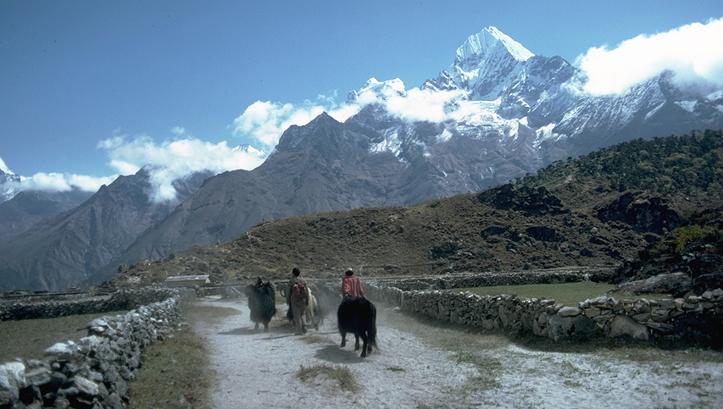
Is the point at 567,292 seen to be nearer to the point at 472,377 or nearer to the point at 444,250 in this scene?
the point at 472,377

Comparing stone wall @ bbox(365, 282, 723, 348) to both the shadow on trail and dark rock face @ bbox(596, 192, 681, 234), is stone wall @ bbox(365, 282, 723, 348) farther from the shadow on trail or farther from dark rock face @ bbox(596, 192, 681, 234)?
dark rock face @ bbox(596, 192, 681, 234)

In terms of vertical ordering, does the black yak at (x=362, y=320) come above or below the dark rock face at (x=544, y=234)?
below

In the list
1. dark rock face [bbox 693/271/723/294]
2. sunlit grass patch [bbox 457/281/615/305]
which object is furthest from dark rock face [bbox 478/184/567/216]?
dark rock face [bbox 693/271/723/294]

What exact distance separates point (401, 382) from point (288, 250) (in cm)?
6277

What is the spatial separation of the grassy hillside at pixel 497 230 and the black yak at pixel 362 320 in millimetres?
47763

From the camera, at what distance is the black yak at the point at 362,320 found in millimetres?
14109

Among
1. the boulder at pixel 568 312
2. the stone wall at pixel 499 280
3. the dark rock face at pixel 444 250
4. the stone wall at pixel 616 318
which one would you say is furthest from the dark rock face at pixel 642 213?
the boulder at pixel 568 312

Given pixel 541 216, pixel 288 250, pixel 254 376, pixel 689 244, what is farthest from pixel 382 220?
pixel 254 376

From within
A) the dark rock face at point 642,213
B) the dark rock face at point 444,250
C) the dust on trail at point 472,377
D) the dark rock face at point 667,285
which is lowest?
the dust on trail at point 472,377

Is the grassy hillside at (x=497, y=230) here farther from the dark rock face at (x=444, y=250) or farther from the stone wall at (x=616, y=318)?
the stone wall at (x=616, y=318)

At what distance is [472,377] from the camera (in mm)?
11406

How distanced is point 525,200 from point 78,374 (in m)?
76.6

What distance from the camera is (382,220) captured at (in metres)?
79.9

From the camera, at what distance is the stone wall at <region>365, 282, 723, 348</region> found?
1220 centimetres
